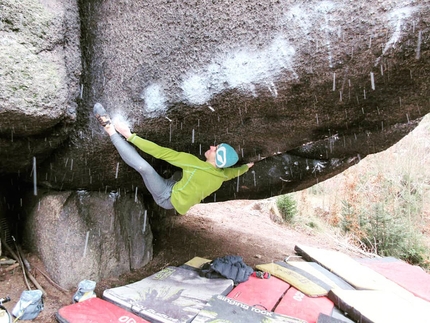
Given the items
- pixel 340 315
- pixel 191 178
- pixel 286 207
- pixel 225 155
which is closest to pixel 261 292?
pixel 340 315

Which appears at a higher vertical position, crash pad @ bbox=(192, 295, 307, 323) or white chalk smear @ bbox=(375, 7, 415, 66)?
white chalk smear @ bbox=(375, 7, 415, 66)

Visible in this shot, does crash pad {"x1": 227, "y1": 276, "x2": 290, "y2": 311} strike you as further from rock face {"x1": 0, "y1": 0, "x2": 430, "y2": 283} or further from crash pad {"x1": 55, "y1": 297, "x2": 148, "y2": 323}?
rock face {"x1": 0, "y1": 0, "x2": 430, "y2": 283}

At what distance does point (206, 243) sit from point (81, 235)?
7.25ft

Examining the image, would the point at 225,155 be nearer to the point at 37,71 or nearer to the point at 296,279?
the point at 37,71

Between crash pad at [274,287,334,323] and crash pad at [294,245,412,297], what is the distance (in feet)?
3.04

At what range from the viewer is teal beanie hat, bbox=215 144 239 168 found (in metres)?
3.40

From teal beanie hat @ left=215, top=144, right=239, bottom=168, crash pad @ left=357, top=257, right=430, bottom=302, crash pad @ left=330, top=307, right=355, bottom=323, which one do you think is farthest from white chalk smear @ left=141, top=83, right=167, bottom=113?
crash pad @ left=357, top=257, right=430, bottom=302

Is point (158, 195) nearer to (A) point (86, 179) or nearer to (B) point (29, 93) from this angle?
(A) point (86, 179)

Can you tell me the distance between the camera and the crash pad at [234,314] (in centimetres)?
331

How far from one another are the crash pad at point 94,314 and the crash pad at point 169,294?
111 millimetres

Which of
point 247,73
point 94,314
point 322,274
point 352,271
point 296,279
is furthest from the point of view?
point 352,271

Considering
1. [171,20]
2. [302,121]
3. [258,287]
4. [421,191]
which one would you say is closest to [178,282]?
[258,287]

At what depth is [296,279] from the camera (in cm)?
447

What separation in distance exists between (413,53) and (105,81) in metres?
2.68
